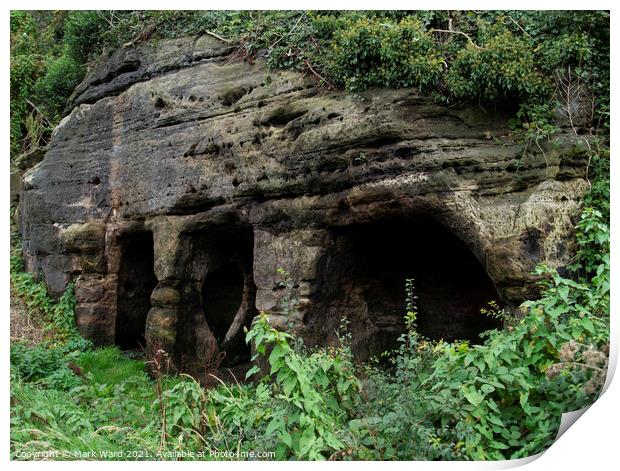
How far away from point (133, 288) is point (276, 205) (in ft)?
16.1

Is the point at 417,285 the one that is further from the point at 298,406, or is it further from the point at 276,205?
the point at 298,406

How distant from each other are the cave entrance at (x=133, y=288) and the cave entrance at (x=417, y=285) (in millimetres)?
4768

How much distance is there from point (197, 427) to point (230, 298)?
7373mm

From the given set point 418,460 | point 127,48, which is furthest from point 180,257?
point 418,460

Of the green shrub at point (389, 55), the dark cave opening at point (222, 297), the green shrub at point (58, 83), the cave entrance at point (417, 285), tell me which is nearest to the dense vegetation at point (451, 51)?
the green shrub at point (389, 55)

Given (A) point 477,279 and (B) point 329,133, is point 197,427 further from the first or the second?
(A) point 477,279

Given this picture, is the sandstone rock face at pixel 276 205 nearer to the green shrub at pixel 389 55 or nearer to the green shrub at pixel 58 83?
the green shrub at pixel 389 55

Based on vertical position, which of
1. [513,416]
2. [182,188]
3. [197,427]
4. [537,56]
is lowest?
[197,427]

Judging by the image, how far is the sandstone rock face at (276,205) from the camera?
20.1 feet

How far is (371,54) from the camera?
22.8 ft

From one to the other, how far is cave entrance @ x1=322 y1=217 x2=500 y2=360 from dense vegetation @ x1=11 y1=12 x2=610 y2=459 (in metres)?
1.50
